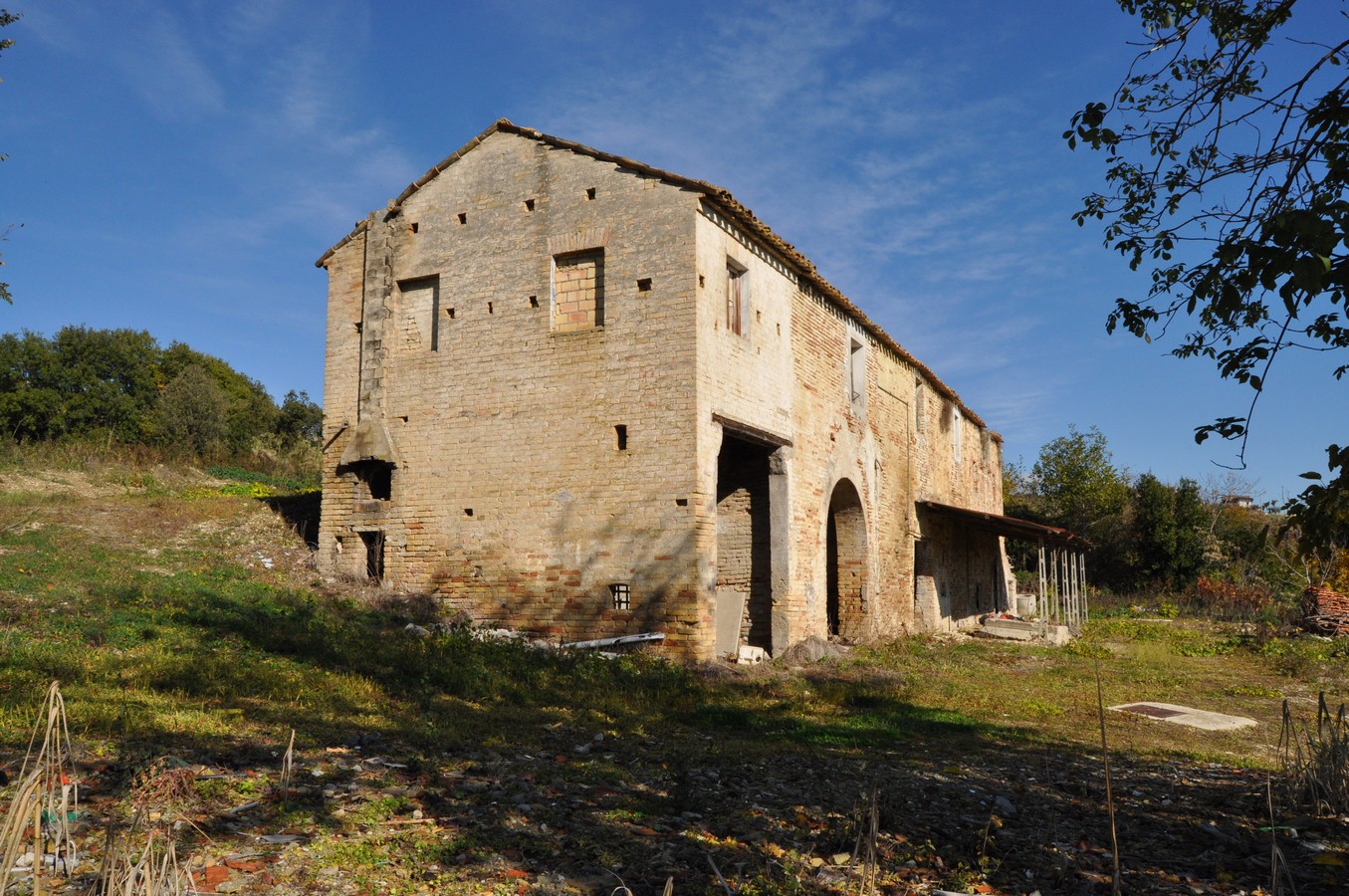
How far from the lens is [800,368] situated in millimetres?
15430

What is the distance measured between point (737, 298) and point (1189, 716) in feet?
26.9

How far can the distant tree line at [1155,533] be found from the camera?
2683 centimetres

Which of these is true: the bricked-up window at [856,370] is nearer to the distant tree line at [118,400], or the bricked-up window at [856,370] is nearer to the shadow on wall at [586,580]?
the shadow on wall at [586,580]

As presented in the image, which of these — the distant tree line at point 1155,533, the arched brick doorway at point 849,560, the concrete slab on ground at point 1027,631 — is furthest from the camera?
the distant tree line at point 1155,533

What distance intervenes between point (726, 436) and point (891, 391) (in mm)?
6862

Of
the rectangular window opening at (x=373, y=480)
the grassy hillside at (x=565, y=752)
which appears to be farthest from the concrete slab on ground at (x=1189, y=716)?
the rectangular window opening at (x=373, y=480)

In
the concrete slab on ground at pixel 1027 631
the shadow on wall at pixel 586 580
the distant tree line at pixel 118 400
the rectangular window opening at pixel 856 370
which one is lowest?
the concrete slab on ground at pixel 1027 631

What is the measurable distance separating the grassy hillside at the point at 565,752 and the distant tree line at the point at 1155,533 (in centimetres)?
1358

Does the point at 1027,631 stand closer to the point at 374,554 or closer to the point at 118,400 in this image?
the point at 374,554

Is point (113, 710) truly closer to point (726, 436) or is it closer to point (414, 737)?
point (414, 737)

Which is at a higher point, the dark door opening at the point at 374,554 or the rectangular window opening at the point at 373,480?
the rectangular window opening at the point at 373,480

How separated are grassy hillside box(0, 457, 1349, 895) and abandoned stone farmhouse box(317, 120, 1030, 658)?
1263mm

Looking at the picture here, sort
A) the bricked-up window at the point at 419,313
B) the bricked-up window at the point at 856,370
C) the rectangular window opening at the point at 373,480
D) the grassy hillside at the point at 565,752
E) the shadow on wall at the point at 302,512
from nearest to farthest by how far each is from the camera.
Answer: the grassy hillside at the point at 565,752 → the bricked-up window at the point at 419,313 → the rectangular window opening at the point at 373,480 → the shadow on wall at the point at 302,512 → the bricked-up window at the point at 856,370

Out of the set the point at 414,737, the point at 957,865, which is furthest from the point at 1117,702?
the point at 414,737
